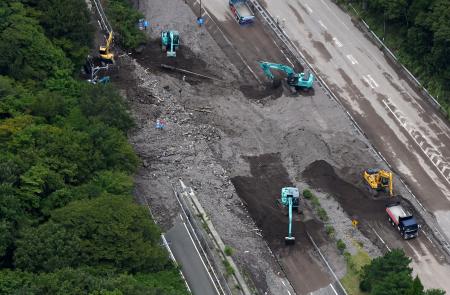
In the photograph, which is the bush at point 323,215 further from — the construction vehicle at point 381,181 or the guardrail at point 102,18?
the guardrail at point 102,18

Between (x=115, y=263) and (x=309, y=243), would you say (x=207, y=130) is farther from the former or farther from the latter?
(x=115, y=263)

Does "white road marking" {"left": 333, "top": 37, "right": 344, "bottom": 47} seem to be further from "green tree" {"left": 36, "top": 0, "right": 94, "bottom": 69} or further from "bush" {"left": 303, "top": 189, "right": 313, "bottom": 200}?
"green tree" {"left": 36, "top": 0, "right": 94, "bottom": 69}

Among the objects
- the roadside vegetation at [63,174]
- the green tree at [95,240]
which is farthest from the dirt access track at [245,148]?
the green tree at [95,240]

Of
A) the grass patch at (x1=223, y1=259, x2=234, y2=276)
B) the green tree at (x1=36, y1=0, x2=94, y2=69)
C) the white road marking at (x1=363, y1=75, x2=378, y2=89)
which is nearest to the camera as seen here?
the grass patch at (x1=223, y1=259, x2=234, y2=276)

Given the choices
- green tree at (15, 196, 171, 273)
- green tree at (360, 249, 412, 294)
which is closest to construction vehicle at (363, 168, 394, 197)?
green tree at (360, 249, 412, 294)

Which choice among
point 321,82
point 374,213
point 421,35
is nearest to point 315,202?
point 374,213

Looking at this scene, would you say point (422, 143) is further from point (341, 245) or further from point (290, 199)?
point (341, 245)

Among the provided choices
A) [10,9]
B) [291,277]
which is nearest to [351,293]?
[291,277]
